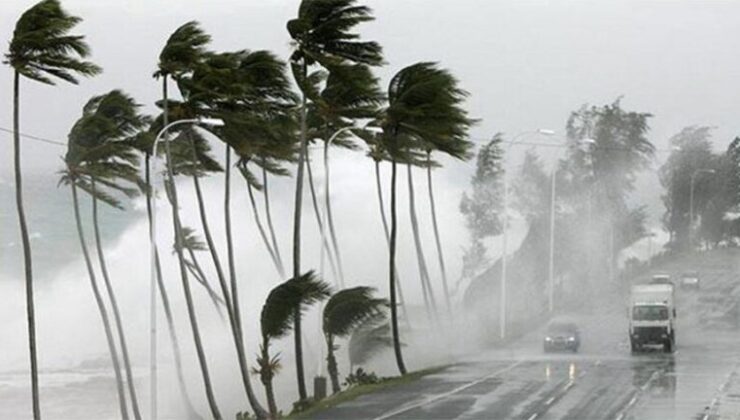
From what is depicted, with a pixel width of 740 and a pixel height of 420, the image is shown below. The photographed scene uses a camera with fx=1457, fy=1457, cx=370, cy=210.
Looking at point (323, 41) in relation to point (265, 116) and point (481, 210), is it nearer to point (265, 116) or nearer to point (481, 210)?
point (265, 116)

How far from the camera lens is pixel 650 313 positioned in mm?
69125

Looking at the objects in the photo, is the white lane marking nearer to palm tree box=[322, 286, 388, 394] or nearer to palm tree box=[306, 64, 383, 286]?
palm tree box=[322, 286, 388, 394]

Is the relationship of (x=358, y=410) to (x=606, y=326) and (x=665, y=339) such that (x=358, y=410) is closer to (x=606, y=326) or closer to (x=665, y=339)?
(x=665, y=339)

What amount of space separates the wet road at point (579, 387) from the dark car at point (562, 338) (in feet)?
2.76

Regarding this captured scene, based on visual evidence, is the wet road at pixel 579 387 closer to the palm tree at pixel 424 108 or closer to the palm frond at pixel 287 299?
the palm frond at pixel 287 299

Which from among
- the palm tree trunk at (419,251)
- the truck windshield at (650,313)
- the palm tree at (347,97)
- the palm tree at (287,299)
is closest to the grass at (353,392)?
the palm tree at (287,299)

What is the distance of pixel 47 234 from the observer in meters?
192

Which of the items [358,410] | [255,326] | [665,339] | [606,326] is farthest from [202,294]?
[358,410]

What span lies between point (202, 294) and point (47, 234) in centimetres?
7440

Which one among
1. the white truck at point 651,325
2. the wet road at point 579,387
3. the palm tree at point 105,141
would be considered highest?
the palm tree at point 105,141

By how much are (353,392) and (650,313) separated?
22.6 metres

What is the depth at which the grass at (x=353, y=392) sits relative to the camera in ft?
153

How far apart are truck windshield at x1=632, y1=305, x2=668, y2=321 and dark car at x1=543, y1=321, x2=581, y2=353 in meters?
3.75

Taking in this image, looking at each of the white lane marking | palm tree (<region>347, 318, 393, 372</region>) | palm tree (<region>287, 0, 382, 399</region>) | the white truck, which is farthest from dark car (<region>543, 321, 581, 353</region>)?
palm tree (<region>287, 0, 382, 399</region>)
